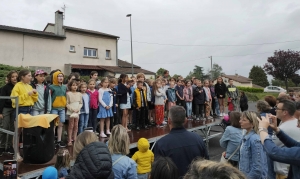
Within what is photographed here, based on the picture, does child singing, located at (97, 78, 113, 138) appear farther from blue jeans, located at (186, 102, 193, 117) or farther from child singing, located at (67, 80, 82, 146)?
blue jeans, located at (186, 102, 193, 117)

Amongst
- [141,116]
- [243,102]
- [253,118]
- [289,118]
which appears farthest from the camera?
[243,102]

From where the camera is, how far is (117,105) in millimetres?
7008

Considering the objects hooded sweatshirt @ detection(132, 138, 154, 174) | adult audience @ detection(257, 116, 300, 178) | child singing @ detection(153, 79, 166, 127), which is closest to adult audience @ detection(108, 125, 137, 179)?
hooded sweatshirt @ detection(132, 138, 154, 174)

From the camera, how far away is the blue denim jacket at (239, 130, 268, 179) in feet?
10.0

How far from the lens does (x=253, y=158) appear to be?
3.11m

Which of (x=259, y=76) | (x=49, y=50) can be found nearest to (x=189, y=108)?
(x=49, y=50)

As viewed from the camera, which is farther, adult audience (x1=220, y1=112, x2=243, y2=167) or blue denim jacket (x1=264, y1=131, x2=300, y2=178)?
adult audience (x1=220, y1=112, x2=243, y2=167)

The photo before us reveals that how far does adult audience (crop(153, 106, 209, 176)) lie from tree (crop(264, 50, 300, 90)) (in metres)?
42.6

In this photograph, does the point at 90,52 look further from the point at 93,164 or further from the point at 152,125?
the point at 93,164

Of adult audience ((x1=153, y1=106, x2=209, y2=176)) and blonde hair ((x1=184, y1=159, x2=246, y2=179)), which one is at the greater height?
blonde hair ((x1=184, y1=159, x2=246, y2=179))

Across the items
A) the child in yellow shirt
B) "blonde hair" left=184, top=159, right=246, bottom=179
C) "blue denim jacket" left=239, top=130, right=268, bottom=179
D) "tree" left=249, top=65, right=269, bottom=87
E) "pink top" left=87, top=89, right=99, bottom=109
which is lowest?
the child in yellow shirt

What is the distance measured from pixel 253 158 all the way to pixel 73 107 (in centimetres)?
411

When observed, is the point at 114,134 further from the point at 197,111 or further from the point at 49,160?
the point at 197,111

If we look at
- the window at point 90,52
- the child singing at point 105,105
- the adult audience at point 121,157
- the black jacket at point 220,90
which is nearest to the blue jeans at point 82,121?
the child singing at point 105,105
